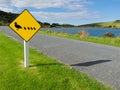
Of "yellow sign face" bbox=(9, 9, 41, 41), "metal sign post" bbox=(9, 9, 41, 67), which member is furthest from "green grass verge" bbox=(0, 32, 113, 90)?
"yellow sign face" bbox=(9, 9, 41, 41)

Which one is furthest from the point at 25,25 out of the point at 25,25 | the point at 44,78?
the point at 44,78

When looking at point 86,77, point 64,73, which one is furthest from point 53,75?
point 86,77

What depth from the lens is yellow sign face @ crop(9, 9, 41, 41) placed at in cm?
750

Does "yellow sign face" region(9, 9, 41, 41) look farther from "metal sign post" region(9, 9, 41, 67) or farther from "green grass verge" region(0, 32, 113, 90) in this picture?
"green grass verge" region(0, 32, 113, 90)

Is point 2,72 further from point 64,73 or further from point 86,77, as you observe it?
point 86,77

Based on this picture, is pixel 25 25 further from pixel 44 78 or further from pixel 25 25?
pixel 44 78

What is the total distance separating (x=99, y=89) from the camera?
5.87m

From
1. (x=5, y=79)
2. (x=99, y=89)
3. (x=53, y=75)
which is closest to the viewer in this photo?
(x=99, y=89)

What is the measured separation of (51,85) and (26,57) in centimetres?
210

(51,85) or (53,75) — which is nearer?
(51,85)

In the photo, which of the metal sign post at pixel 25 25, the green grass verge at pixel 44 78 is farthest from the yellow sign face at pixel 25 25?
the green grass verge at pixel 44 78

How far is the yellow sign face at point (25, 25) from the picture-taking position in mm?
7496

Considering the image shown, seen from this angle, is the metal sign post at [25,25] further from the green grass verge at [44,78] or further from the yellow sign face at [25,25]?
the green grass verge at [44,78]

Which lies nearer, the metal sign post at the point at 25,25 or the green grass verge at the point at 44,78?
the green grass verge at the point at 44,78
